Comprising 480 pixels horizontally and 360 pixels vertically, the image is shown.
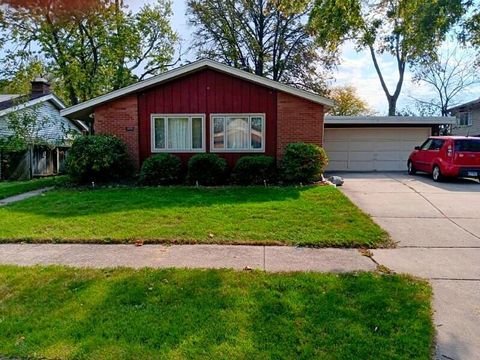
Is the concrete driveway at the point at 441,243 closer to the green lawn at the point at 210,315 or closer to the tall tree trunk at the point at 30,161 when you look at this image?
the green lawn at the point at 210,315

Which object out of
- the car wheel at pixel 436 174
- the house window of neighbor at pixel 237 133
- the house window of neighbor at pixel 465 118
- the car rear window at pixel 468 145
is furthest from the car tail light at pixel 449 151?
the house window of neighbor at pixel 465 118

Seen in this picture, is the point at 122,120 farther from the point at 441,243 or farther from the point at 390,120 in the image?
the point at 390,120

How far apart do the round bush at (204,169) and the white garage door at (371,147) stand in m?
7.42

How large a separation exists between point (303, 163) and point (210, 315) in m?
8.47

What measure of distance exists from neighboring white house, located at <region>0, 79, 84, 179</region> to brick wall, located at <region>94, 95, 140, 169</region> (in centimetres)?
702

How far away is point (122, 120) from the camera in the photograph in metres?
12.7

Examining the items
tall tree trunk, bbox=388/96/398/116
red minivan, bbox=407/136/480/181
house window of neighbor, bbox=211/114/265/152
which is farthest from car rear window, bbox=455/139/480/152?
tall tree trunk, bbox=388/96/398/116

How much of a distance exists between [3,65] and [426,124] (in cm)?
2578

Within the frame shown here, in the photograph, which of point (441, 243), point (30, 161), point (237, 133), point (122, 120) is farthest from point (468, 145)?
point (30, 161)

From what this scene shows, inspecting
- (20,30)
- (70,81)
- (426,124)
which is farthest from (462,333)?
(20,30)

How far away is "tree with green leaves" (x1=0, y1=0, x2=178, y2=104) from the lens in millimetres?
23719

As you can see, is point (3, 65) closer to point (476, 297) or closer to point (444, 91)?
point (476, 297)

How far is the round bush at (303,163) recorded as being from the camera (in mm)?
11352

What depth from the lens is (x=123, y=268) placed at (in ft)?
15.2
